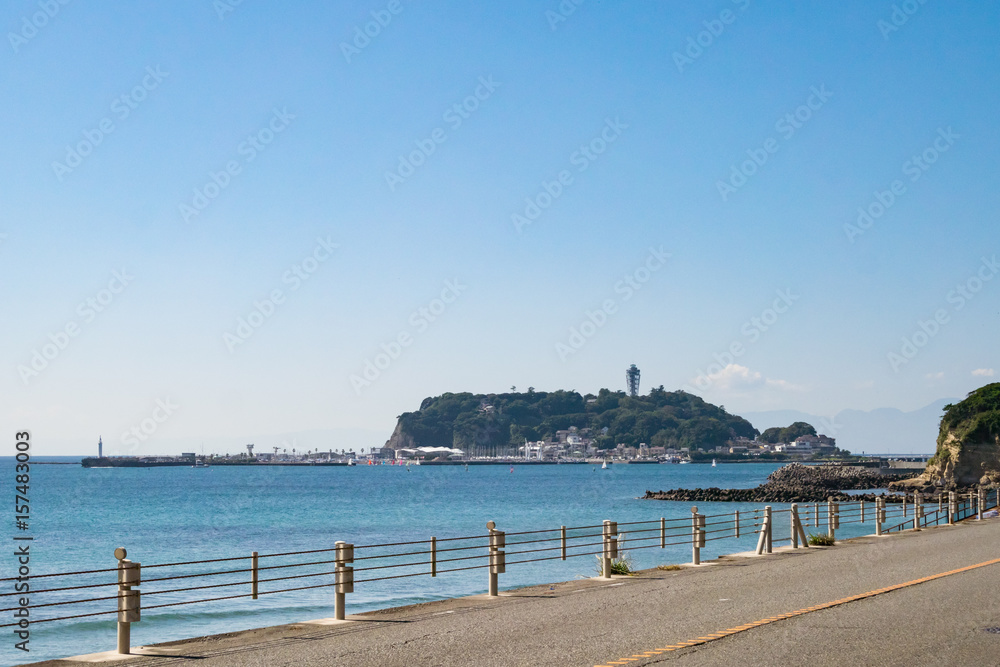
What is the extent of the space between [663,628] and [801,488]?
116176mm

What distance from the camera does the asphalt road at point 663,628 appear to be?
38.0 ft

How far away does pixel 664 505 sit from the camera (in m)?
98.6

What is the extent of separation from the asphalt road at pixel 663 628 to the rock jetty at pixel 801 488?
230 feet

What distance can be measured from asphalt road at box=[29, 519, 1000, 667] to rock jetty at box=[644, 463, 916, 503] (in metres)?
70.2

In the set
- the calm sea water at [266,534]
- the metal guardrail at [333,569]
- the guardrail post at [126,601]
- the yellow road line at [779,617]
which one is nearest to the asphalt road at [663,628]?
the yellow road line at [779,617]

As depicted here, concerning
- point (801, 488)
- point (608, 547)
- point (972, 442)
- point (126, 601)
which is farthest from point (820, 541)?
point (801, 488)

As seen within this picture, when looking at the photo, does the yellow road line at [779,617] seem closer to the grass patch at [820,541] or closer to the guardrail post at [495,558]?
the guardrail post at [495,558]

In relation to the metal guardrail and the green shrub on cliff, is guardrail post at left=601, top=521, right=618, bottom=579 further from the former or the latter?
the green shrub on cliff

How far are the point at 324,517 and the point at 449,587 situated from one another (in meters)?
49.8

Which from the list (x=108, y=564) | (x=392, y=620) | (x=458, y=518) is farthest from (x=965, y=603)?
(x=458, y=518)

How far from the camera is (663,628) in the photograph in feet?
44.7

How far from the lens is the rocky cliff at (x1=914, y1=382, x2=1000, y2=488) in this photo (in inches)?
4040

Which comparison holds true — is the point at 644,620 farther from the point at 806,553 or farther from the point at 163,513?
the point at 163,513

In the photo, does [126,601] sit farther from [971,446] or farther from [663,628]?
[971,446]
